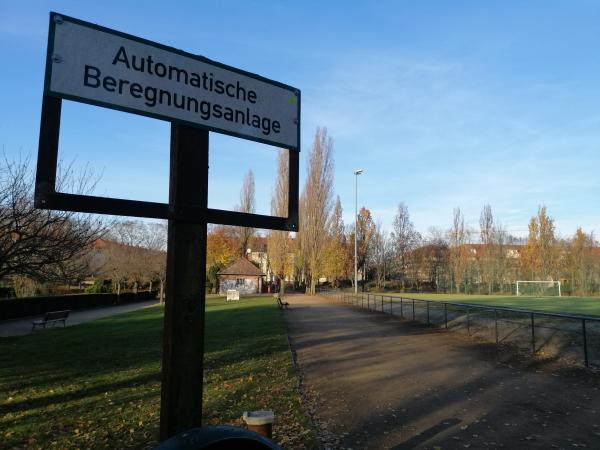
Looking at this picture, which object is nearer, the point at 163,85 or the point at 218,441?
the point at 218,441

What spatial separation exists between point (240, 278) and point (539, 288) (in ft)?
115

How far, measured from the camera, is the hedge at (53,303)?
24.4m

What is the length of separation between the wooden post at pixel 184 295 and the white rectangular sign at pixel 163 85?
22 cm

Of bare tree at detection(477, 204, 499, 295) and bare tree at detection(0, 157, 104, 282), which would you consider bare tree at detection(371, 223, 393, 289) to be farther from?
bare tree at detection(0, 157, 104, 282)

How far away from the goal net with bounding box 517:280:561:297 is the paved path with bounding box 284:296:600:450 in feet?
148

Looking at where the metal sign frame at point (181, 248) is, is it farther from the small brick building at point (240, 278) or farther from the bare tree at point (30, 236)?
the small brick building at point (240, 278)

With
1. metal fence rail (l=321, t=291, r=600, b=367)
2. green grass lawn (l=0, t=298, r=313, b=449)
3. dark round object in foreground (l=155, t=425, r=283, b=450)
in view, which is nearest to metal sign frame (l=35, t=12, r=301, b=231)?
dark round object in foreground (l=155, t=425, r=283, b=450)

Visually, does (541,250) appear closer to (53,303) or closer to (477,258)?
(477,258)

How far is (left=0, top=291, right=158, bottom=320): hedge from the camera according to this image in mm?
24422

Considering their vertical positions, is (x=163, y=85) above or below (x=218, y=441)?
above

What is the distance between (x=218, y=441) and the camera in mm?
2025

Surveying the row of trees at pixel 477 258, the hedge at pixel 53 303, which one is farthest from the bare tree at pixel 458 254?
the hedge at pixel 53 303

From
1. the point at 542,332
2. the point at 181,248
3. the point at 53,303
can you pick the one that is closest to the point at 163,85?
the point at 181,248

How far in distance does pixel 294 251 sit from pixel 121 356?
4188 cm
